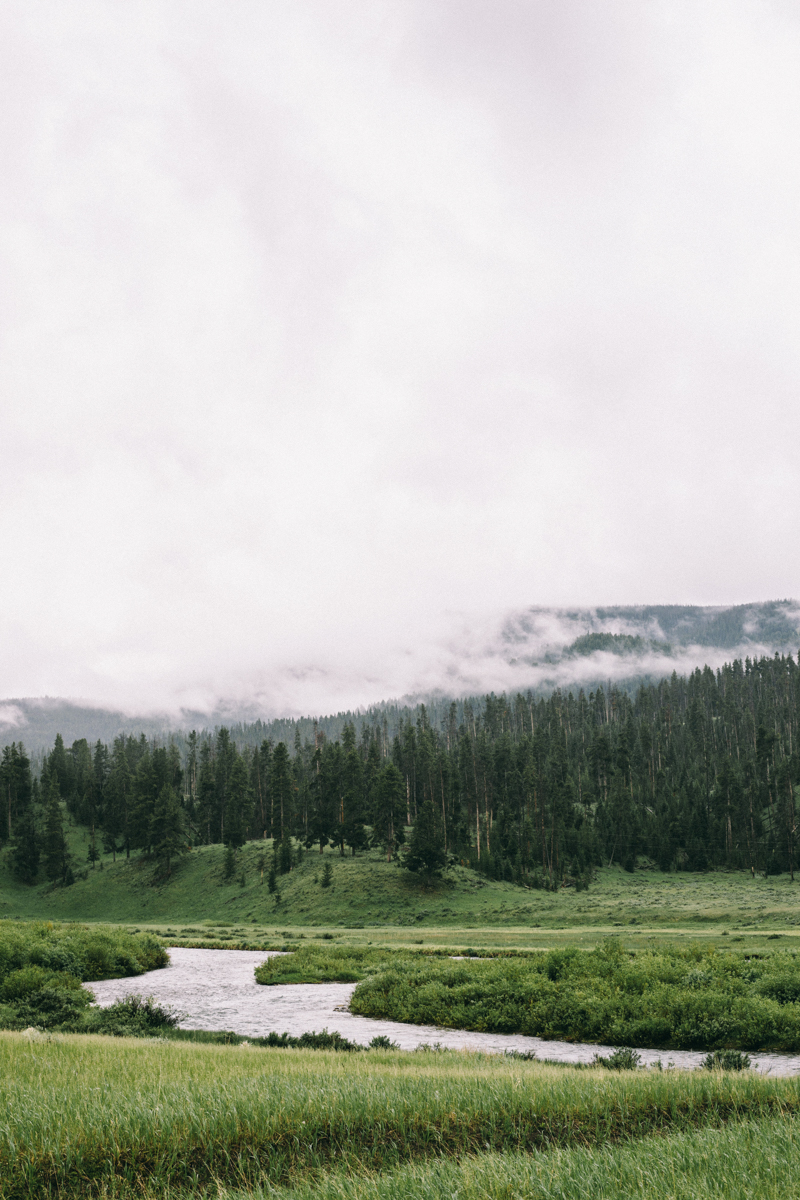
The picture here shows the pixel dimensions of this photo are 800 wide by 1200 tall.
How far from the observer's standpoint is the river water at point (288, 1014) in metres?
22.3

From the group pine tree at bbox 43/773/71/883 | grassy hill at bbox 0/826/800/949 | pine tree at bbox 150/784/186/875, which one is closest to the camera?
grassy hill at bbox 0/826/800/949

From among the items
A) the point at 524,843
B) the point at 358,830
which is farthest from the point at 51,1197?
the point at 524,843

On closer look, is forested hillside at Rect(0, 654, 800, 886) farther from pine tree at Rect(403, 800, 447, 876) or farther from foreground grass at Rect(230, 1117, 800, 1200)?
foreground grass at Rect(230, 1117, 800, 1200)

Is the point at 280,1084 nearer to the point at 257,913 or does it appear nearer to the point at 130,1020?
the point at 130,1020

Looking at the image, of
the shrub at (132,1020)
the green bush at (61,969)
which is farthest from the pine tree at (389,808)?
the shrub at (132,1020)

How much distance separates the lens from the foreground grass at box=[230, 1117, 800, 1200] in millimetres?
5441

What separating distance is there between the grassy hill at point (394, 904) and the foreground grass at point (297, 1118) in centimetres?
4116

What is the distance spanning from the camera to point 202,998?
36094mm

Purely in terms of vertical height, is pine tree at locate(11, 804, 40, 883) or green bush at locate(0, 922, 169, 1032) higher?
green bush at locate(0, 922, 169, 1032)

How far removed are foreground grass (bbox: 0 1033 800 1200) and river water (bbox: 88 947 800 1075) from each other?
811 cm

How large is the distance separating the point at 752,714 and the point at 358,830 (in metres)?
135

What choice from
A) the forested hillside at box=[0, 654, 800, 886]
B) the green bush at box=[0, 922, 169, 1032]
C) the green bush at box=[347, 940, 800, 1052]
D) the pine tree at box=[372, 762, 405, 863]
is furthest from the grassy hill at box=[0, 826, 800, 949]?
the green bush at box=[0, 922, 169, 1032]

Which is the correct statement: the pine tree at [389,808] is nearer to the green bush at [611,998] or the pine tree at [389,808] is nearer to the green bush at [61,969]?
the green bush at [61,969]

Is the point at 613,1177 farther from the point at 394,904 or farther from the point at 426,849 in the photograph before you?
the point at 426,849
